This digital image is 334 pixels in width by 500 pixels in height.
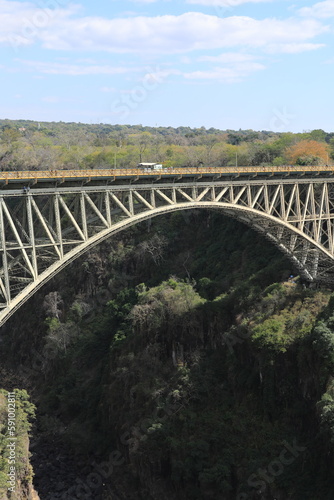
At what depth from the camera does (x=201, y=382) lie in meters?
42.0

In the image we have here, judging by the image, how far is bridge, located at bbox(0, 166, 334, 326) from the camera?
28906 millimetres

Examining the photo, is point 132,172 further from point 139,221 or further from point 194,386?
point 194,386

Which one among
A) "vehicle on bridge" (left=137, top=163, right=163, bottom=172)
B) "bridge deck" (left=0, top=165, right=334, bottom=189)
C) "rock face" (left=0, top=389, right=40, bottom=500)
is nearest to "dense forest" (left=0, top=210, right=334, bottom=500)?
"rock face" (left=0, top=389, right=40, bottom=500)

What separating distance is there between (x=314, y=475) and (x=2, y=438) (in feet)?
64.5

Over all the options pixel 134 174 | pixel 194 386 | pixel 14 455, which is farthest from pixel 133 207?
pixel 14 455

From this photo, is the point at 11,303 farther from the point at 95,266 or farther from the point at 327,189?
the point at 95,266

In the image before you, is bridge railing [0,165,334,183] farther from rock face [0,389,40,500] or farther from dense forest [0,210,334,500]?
rock face [0,389,40,500]

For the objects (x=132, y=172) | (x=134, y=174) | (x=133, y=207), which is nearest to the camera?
(x=134, y=174)

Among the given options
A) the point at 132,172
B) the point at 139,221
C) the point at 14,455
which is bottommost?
the point at 14,455

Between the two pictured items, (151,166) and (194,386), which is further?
(194,386)

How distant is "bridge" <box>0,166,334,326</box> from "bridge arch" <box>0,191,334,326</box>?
59mm

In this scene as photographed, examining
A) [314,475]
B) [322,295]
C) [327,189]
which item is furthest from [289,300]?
[314,475]

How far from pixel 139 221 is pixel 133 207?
7.74 ft

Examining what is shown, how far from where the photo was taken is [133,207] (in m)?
35.3
